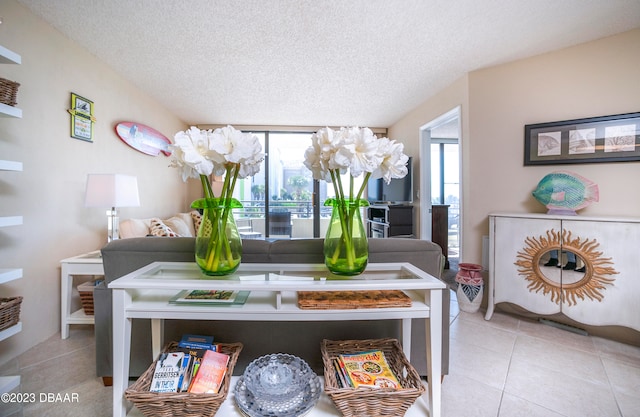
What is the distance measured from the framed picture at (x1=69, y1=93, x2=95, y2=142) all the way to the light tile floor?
62.4 inches

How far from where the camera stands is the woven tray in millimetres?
905

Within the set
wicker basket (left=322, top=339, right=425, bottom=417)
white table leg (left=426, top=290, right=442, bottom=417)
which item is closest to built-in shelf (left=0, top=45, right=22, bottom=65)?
wicker basket (left=322, top=339, right=425, bottom=417)

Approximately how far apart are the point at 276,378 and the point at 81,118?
269 centimetres

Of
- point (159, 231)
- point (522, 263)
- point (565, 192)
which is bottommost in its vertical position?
point (522, 263)

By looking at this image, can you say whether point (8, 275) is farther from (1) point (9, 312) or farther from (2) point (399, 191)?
(2) point (399, 191)

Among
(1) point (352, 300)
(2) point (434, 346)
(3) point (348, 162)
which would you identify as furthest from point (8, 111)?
(2) point (434, 346)

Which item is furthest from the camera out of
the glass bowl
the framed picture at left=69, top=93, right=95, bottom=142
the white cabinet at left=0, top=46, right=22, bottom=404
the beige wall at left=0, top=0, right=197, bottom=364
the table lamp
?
the framed picture at left=69, top=93, right=95, bottom=142

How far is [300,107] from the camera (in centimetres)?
389

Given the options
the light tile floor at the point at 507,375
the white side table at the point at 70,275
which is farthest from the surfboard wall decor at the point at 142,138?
the light tile floor at the point at 507,375

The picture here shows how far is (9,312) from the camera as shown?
1392 millimetres

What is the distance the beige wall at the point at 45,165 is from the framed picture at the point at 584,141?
12.2 feet

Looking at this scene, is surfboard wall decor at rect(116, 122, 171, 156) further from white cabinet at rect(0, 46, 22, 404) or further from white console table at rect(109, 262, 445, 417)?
white console table at rect(109, 262, 445, 417)

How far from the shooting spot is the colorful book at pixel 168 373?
90 cm

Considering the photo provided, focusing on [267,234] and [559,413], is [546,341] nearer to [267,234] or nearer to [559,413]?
[559,413]
